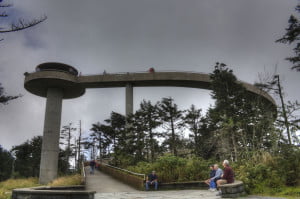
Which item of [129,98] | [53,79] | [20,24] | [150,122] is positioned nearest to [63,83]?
[53,79]

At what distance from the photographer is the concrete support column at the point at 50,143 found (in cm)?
2861

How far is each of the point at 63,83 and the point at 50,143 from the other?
784cm

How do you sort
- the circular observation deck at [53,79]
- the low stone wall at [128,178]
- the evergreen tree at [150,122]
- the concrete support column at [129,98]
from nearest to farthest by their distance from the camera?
the low stone wall at [128,178] < the evergreen tree at [150,122] < the circular observation deck at [53,79] < the concrete support column at [129,98]

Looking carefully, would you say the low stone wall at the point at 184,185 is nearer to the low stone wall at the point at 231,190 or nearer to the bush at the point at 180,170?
the bush at the point at 180,170

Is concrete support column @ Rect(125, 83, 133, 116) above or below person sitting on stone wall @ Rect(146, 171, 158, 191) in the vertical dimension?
above

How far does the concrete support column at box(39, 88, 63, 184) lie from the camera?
28609 mm

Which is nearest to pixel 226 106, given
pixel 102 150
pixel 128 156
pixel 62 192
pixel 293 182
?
pixel 128 156

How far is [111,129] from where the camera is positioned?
40.8 m

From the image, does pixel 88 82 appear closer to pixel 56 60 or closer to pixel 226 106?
pixel 56 60

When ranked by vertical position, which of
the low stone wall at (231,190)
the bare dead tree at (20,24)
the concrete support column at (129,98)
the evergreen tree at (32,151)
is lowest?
the low stone wall at (231,190)

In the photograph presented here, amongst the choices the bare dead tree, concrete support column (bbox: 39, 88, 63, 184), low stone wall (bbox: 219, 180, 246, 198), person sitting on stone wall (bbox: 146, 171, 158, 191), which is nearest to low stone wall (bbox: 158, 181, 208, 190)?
person sitting on stone wall (bbox: 146, 171, 158, 191)

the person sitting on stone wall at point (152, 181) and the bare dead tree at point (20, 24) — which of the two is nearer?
the bare dead tree at point (20, 24)

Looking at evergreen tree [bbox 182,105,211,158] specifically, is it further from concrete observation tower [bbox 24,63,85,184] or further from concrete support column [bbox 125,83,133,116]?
concrete observation tower [bbox 24,63,85,184]

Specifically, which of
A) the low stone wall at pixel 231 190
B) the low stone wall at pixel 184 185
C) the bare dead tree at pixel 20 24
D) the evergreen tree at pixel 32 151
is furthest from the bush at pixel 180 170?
the evergreen tree at pixel 32 151
